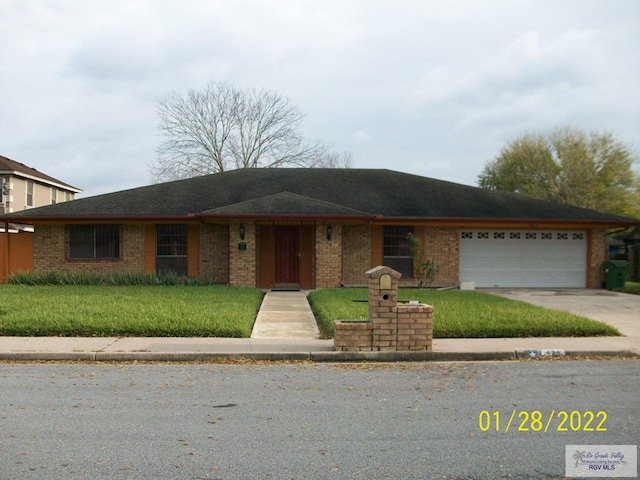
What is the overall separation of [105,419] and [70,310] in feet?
24.7

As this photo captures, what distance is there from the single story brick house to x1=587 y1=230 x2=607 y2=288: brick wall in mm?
46

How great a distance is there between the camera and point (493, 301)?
1611 centimetres

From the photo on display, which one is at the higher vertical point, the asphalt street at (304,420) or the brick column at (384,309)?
the brick column at (384,309)

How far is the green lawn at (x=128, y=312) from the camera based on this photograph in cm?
1130

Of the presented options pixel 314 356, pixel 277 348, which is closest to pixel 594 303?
pixel 314 356

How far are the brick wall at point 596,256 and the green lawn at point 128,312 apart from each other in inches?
506

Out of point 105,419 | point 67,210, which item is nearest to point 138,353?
point 105,419

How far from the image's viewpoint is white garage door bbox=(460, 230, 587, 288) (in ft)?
74.7

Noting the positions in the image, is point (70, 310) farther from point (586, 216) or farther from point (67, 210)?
point (586, 216)
